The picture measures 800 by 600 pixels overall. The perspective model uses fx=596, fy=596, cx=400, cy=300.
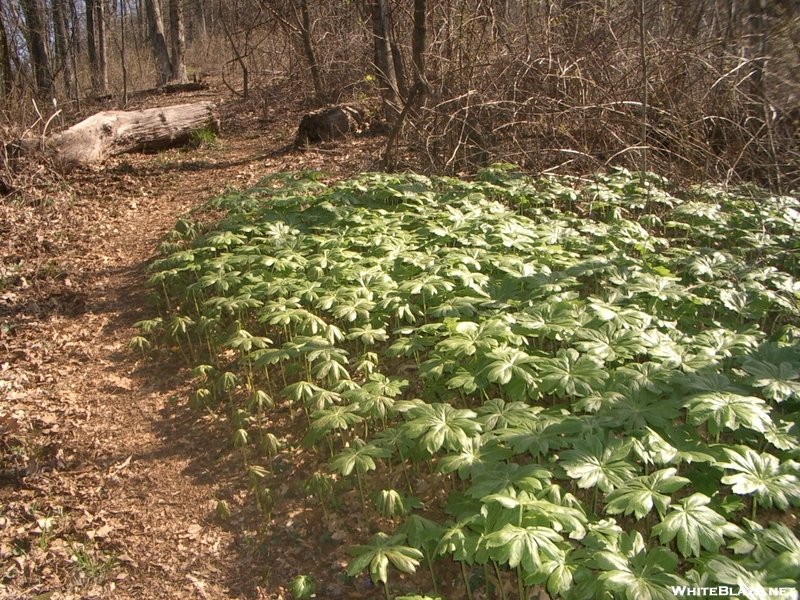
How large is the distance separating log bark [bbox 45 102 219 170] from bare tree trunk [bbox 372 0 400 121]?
3.90 meters

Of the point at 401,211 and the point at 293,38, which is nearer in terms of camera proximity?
the point at 401,211

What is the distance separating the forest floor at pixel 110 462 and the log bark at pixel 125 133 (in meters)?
2.07

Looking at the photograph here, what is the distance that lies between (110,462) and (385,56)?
27.8 feet

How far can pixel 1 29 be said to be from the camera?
10625 millimetres

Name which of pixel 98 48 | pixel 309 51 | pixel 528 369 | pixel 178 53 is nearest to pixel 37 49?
pixel 309 51

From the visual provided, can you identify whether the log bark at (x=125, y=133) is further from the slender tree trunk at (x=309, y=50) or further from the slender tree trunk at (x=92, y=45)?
the slender tree trunk at (x=92, y=45)

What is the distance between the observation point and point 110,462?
414cm

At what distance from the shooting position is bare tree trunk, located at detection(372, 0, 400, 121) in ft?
31.7

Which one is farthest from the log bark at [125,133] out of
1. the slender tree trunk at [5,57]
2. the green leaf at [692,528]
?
the green leaf at [692,528]

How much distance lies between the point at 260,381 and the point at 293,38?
11.0 meters

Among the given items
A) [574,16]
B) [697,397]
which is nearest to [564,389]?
[697,397]

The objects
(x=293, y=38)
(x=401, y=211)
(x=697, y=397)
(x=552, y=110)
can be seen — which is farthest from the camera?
(x=293, y=38)

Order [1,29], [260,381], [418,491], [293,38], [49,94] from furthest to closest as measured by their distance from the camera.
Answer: [293,38]
[49,94]
[1,29]
[260,381]
[418,491]

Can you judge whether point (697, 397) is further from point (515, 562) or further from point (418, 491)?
point (418, 491)
